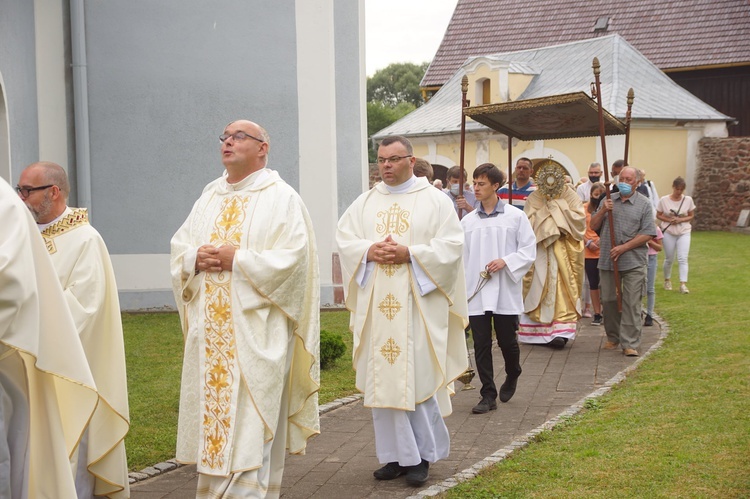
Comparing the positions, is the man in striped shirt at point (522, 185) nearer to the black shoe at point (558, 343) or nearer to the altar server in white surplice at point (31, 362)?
the black shoe at point (558, 343)

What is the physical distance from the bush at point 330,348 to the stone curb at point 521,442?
2643 millimetres

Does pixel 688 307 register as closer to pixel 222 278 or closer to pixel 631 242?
pixel 631 242

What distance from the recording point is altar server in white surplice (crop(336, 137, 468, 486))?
6.05m

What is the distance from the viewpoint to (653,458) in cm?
614

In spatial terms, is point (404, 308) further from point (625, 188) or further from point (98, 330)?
point (625, 188)

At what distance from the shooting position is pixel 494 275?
27.7 ft

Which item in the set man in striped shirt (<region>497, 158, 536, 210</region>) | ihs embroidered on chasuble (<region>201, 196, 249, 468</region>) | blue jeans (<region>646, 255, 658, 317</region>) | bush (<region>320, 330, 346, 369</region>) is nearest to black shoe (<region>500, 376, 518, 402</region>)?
bush (<region>320, 330, 346, 369</region>)

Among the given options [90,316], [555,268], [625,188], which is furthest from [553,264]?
[90,316]

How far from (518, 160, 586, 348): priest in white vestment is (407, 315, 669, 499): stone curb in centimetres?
139

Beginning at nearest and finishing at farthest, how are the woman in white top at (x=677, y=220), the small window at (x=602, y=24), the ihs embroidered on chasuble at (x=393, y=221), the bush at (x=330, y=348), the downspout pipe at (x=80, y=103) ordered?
the ihs embroidered on chasuble at (x=393, y=221) → the bush at (x=330, y=348) → the downspout pipe at (x=80, y=103) → the woman in white top at (x=677, y=220) → the small window at (x=602, y=24)

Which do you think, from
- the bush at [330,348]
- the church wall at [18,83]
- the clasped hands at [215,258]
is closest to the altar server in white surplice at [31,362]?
the clasped hands at [215,258]

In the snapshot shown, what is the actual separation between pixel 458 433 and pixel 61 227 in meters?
3.40

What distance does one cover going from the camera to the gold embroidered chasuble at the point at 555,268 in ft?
37.0

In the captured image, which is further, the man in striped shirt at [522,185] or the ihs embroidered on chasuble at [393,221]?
the man in striped shirt at [522,185]
